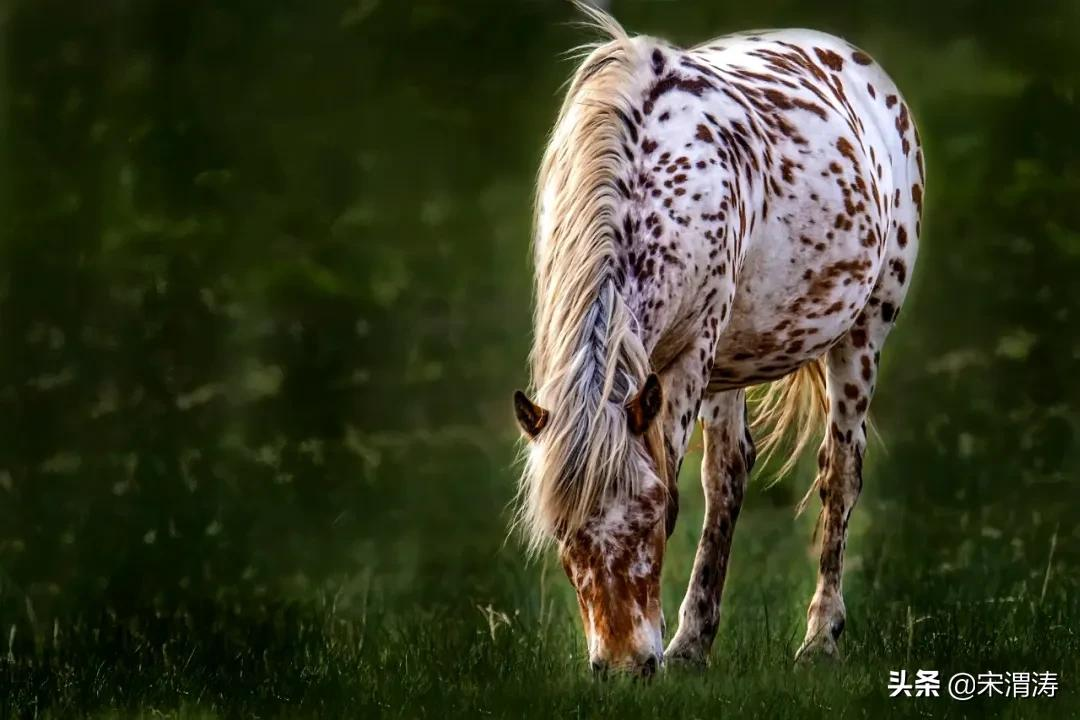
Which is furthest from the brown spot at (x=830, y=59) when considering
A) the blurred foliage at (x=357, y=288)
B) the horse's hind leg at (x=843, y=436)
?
the horse's hind leg at (x=843, y=436)

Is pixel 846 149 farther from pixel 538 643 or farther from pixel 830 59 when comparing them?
pixel 538 643

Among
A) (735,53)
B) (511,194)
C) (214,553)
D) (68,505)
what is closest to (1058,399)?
(735,53)

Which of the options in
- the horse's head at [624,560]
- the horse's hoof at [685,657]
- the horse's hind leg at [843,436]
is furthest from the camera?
the horse's hind leg at [843,436]

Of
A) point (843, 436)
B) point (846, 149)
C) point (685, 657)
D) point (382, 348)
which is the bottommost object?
point (685, 657)

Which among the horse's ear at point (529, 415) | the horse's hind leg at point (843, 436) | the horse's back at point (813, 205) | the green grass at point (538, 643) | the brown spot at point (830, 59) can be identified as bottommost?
the green grass at point (538, 643)

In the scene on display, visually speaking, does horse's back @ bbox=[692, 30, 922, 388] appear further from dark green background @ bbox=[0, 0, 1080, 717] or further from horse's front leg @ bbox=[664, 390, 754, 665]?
horse's front leg @ bbox=[664, 390, 754, 665]

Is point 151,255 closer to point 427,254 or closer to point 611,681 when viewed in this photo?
point 427,254

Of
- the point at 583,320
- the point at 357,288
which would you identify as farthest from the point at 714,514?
the point at 583,320

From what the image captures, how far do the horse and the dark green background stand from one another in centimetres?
19

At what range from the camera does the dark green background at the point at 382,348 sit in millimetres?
4879

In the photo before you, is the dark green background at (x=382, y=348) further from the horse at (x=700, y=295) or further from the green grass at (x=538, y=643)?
the horse at (x=700, y=295)

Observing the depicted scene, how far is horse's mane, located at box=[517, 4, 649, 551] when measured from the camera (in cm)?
374

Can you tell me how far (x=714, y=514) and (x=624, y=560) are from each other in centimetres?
165

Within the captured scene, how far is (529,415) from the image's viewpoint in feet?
12.5
